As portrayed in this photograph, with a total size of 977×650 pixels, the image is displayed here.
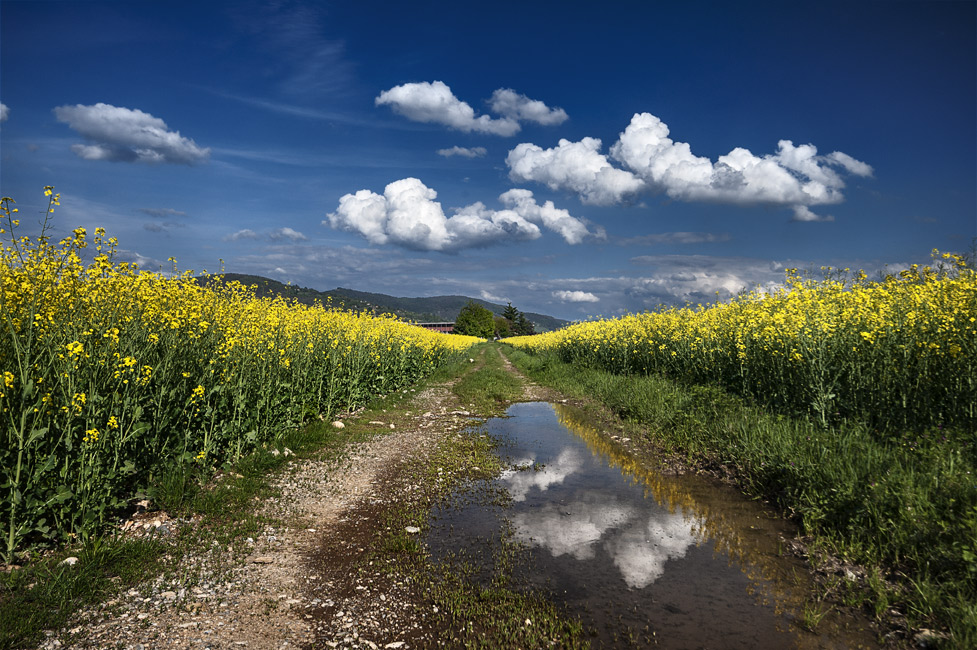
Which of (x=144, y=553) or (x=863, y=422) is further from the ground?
(x=863, y=422)

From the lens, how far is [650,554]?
18.7ft

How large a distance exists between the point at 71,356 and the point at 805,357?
1190 cm

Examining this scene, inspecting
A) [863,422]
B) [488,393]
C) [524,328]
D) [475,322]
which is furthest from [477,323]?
[863,422]

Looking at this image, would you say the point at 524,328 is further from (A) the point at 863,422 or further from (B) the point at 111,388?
(B) the point at 111,388

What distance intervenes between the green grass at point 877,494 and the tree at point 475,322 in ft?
390

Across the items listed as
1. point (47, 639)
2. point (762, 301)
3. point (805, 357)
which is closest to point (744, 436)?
point (805, 357)

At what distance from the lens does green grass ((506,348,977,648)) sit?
4.45 metres

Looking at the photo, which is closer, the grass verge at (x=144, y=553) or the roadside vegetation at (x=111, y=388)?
the grass verge at (x=144, y=553)

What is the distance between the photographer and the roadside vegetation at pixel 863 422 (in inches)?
190

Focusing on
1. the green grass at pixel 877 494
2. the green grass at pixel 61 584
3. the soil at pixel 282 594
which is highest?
the green grass at pixel 877 494

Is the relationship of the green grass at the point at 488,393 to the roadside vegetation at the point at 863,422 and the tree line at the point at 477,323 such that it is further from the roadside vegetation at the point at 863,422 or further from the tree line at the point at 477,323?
the tree line at the point at 477,323

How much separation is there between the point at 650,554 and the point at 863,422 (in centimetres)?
536

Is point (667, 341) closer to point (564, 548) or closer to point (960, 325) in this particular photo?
point (960, 325)

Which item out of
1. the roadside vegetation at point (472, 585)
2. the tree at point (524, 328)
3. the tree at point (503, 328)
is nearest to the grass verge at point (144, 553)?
the roadside vegetation at point (472, 585)
